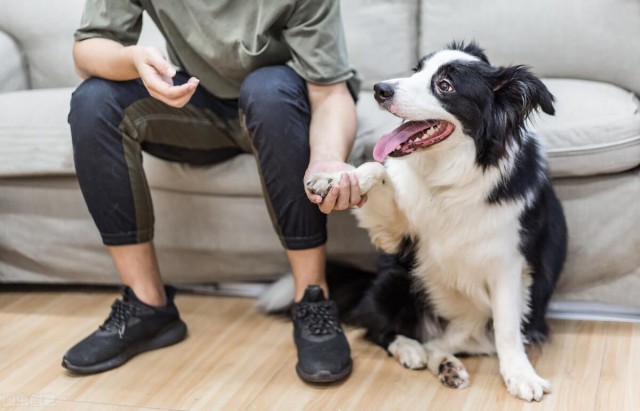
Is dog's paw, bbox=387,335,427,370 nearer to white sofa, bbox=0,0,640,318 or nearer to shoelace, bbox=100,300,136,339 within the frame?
white sofa, bbox=0,0,640,318

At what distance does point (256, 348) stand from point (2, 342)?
2.21 ft

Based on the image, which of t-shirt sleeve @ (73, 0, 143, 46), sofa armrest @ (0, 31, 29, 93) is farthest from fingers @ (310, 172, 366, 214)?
sofa armrest @ (0, 31, 29, 93)

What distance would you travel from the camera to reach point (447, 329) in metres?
1.95

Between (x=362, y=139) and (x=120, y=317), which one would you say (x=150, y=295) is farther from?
(x=362, y=139)

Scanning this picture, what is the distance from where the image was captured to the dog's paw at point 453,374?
1793 mm

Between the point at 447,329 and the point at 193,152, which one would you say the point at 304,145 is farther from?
the point at 447,329

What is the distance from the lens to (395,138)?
1.68m

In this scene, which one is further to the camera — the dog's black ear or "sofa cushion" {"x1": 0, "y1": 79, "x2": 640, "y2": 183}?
"sofa cushion" {"x1": 0, "y1": 79, "x2": 640, "y2": 183}

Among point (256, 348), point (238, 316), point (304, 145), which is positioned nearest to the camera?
point (304, 145)

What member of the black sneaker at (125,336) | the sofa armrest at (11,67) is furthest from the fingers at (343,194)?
the sofa armrest at (11,67)

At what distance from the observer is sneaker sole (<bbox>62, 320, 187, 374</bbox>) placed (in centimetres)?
191

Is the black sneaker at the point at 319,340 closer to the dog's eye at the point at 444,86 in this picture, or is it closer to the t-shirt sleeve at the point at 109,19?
the dog's eye at the point at 444,86

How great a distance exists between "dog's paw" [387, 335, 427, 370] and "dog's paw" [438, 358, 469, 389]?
2.6 inches

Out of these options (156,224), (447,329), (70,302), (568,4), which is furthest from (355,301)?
(568,4)
